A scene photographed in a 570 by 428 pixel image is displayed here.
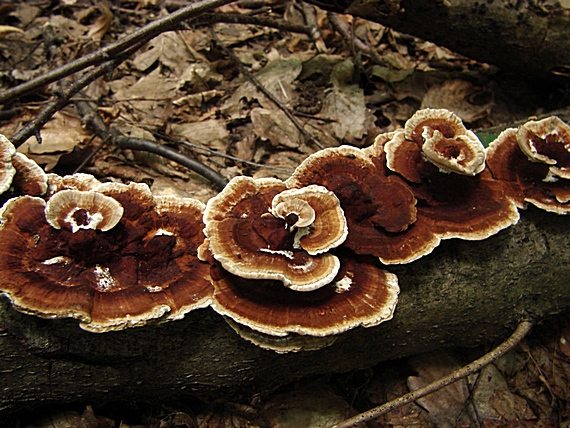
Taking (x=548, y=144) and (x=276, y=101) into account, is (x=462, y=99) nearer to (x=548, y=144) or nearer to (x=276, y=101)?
(x=276, y=101)

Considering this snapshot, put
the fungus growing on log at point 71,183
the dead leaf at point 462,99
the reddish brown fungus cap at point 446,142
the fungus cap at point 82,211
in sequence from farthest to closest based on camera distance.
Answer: the dead leaf at point 462,99 < the fungus growing on log at point 71,183 < the reddish brown fungus cap at point 446,142 < the fungus cap at point 82,211

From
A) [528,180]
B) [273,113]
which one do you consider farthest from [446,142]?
[273,113]

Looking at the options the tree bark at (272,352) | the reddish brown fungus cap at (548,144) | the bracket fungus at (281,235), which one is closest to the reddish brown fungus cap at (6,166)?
the tree bark at (272,352)

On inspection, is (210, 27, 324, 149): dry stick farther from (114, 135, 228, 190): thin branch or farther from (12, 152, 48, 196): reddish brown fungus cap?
(12, 152, 48, 196): reddish brown fungus cap

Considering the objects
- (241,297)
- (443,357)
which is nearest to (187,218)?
(241,297)

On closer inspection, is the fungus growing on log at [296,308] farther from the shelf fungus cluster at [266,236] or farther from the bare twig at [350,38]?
the bare twig at [350,38]

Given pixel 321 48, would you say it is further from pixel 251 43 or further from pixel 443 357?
pixel 443 357
